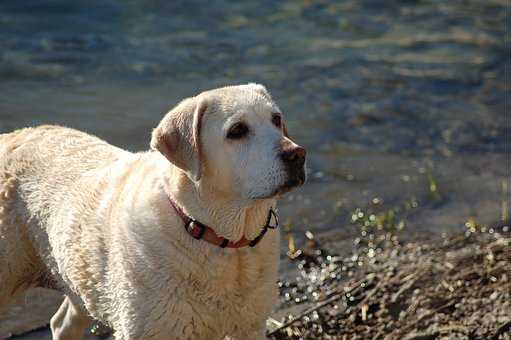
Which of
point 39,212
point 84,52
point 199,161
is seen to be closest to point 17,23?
point 84,52

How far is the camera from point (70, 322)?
585 cm

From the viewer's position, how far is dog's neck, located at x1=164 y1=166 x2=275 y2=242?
15.5 feet

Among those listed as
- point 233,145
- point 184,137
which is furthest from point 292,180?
point 184,137

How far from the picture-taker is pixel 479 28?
14094 mm

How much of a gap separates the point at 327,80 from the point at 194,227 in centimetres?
736

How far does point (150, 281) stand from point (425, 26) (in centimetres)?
1022

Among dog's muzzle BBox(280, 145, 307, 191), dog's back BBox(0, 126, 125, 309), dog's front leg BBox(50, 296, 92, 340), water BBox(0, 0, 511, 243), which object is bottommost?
water BBox(0, 0, 511, 243)

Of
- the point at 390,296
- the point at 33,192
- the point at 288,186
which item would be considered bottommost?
the point at 390,296

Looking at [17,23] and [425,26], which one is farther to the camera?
[425,26]

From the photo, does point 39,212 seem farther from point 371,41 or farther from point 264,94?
point 371,41

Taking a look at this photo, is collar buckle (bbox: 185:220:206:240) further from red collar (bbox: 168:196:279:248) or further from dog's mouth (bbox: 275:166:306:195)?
dog's mouth (bbox: 275:166:306:195)

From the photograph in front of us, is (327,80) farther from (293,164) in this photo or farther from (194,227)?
(293,164)

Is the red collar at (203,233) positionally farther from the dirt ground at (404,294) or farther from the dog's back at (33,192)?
the dirt ground at (404,294)

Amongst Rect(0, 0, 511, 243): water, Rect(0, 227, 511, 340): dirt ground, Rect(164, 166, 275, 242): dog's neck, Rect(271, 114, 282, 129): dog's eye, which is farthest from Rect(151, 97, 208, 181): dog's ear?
Rect(0, 0, 511, 243): water
